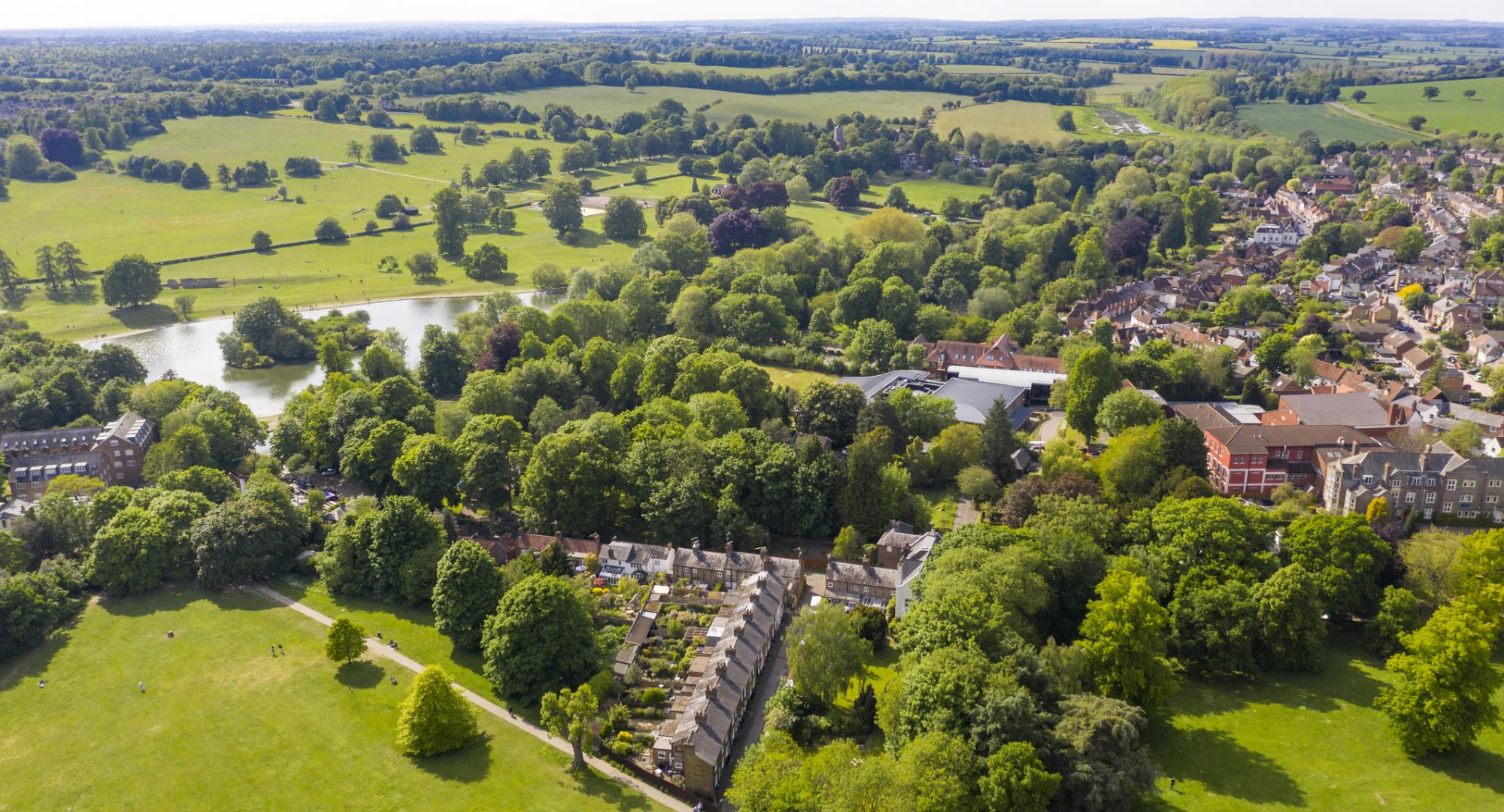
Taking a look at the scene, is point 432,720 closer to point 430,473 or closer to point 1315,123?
point 430,473

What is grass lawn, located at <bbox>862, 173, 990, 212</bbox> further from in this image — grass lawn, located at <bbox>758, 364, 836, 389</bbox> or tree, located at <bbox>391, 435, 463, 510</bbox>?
tree, located at <bbox>391, 435, 463, 510</bbox>

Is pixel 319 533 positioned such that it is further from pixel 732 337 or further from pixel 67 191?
pixel 67 191

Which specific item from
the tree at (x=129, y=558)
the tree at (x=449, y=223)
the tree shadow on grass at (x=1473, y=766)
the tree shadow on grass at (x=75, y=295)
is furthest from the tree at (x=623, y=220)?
the tree shadow on grass at (x=1473, y=766)

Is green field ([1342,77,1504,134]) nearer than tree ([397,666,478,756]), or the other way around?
tree ([397,666,478,756])

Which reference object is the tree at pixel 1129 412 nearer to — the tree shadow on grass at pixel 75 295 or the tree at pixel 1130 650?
the tree at pixel 1130 650

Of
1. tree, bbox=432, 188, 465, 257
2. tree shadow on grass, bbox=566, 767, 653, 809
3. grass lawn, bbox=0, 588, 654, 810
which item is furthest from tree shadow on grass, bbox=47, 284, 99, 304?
tree shadow on grass, bbox=566, 767, 653, 809

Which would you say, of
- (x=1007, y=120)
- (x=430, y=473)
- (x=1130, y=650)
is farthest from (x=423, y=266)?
(x=1007, y=120)

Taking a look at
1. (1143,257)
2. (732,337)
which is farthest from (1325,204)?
(732,337)
